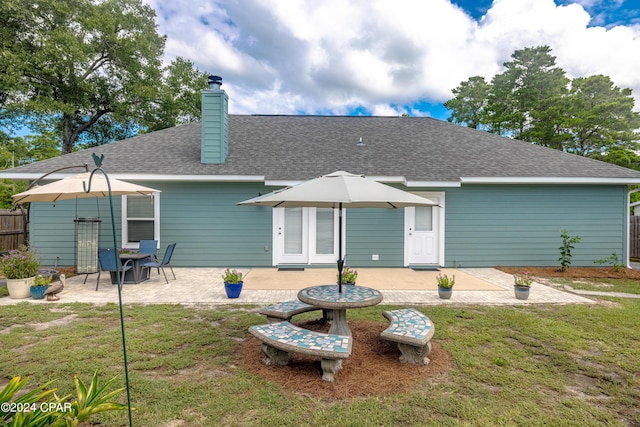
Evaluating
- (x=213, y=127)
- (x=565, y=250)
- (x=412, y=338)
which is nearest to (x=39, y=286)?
(x=213, y=127)

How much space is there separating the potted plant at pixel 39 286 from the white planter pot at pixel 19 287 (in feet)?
0.53

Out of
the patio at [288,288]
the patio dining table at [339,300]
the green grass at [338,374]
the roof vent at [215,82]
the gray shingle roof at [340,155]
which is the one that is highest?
the roof vent at [215,82]

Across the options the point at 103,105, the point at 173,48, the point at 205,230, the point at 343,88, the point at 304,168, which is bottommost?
the point at 205,230

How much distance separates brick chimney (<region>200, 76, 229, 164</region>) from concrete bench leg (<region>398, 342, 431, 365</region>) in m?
7.38

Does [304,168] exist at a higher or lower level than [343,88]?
lower

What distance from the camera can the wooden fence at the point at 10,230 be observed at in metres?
9.64

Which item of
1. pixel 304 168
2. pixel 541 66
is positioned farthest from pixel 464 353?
pixel 541 66

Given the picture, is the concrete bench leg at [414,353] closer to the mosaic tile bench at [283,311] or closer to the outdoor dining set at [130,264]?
the mosaic tile bench at [283,311]

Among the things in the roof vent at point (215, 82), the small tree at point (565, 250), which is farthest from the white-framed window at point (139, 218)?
the small tree at point (565, 250)

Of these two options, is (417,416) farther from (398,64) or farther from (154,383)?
(398,64)

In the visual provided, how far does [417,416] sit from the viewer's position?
245 cm

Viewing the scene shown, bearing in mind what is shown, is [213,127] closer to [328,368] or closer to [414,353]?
[328,368]

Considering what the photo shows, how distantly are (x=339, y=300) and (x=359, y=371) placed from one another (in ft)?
2.38

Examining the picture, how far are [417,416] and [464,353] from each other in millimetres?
1425
